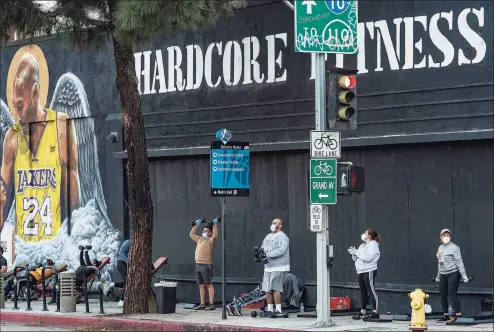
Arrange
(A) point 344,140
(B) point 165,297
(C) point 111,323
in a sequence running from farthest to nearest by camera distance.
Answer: (B) point 165,297 → (A) point 344,140 → (C) point 111,323

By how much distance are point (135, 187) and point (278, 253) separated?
298 centimetres

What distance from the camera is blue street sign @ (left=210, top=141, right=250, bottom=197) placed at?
18.5 metres

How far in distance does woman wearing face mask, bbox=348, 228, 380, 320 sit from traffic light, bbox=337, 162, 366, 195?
6.66 feet

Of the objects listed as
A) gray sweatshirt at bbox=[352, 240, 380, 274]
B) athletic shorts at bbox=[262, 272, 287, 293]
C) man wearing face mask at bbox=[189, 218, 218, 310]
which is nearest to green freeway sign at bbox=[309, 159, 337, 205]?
gray sweatshirt at bbox=[352, 240, 380, 274]

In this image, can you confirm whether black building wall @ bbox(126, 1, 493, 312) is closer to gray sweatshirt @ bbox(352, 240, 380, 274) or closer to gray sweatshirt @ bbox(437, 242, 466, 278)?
gray sweatshirt @ bbox(437, 242, 466, 278)

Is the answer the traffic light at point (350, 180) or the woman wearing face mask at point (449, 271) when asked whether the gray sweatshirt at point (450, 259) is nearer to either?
the woman wearing face mask at point (449, 271)

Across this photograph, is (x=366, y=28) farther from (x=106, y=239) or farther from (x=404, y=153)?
(x=106, y=239)

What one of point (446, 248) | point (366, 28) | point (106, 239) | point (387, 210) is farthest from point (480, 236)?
point (106, 239)

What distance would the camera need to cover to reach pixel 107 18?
1984 cm

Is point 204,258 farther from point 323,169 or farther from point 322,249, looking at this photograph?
point 323,169

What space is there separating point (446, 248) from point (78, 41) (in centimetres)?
848

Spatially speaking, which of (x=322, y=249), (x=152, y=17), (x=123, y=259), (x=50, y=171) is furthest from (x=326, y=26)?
(x=50, y=171)

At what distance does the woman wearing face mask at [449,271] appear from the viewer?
17516 millimetres

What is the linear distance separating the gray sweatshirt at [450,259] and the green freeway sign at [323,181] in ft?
7.40
